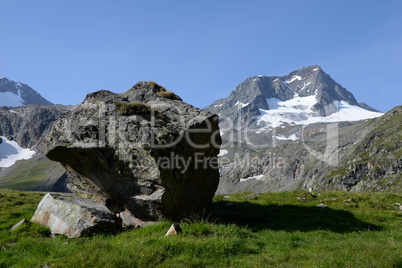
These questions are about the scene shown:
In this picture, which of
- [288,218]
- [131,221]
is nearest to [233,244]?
[131,221]

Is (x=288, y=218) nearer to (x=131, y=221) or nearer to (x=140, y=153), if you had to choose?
(x=131, y=221)

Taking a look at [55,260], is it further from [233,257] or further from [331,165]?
[331,165]

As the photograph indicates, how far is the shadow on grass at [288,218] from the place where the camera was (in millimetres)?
16938

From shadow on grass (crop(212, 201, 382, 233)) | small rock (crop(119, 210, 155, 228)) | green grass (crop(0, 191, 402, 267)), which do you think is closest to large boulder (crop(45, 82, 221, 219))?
small rock (crop(119, 210, 155, 228))

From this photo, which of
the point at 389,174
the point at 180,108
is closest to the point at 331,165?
the point at 389,174

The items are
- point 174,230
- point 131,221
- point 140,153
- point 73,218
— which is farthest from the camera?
point 131,221

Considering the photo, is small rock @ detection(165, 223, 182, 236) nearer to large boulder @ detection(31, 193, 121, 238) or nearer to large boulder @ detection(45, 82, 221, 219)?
large boulder @ detection(45, 82, 221, 219)

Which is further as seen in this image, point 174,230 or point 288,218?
point 288,218

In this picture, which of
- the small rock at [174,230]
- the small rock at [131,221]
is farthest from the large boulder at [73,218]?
the small rock at [174,230]

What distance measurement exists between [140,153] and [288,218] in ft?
34.8

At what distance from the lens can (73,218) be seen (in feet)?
48.8

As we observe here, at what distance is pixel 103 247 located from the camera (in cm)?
1112

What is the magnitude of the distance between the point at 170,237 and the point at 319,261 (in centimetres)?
582

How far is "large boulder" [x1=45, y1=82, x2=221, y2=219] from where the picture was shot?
1655cm
